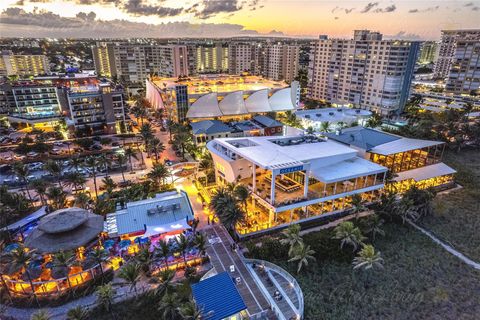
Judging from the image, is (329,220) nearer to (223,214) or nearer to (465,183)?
(223,214)

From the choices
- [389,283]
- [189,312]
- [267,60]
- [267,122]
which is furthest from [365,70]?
[189,312]

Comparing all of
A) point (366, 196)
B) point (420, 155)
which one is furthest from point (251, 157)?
point (420, 155)

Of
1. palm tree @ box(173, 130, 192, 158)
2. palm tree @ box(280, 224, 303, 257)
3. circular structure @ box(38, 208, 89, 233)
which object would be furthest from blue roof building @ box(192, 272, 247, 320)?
palm tree @ box(173, 130, 192, 158)

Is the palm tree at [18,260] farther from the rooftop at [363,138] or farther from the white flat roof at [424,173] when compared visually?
the white flat roof at [424,173]

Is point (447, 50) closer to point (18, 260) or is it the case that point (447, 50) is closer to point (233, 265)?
point (233, 265)

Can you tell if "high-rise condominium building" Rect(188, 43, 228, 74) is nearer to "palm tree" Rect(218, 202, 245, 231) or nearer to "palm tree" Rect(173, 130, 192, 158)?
"palm tree" Rect(173, 130, 192, 158)

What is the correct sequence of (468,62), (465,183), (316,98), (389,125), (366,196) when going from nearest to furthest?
(366,196) → (465,183) → (389,125) → (468,62) → (316,98)
